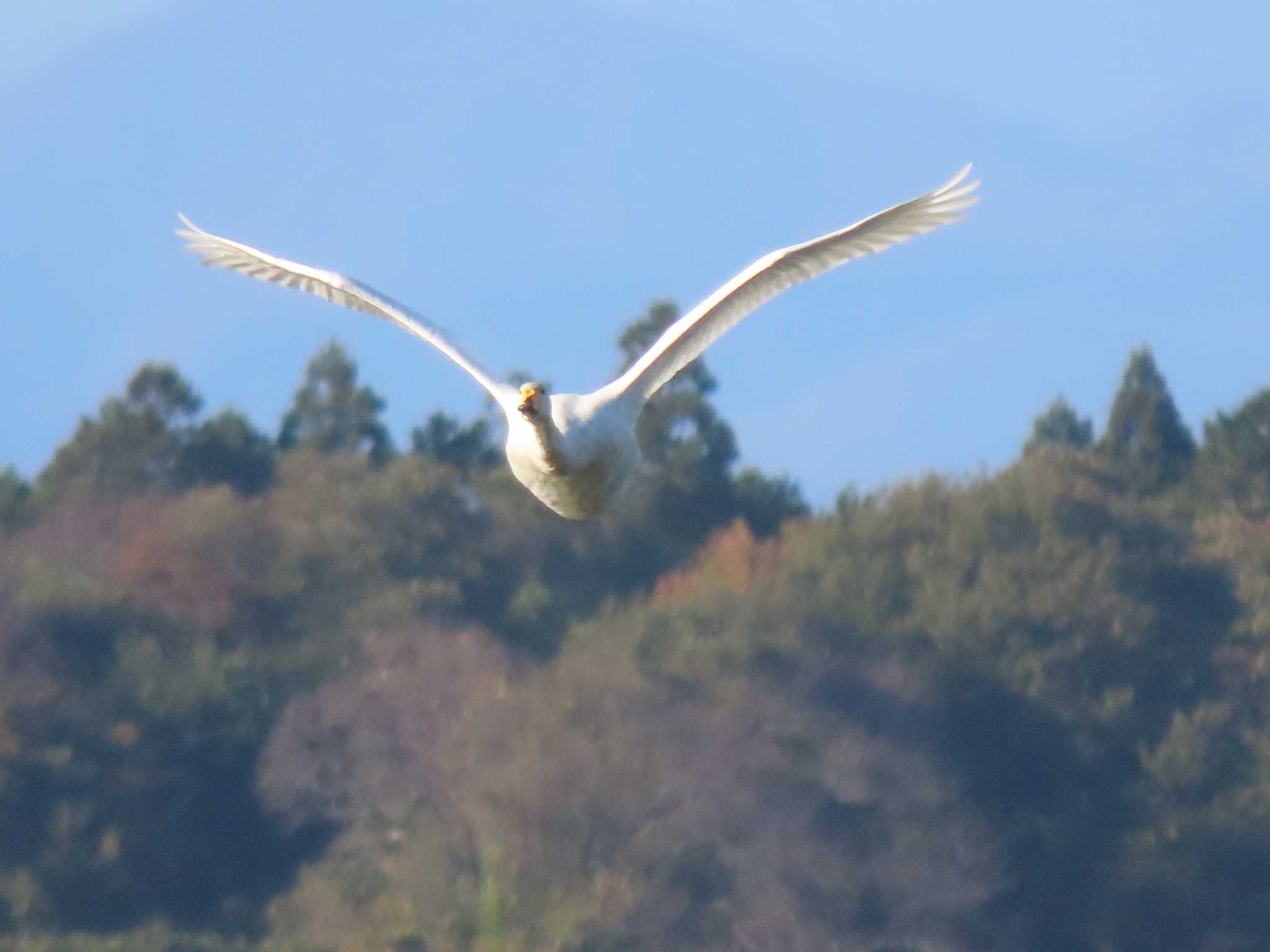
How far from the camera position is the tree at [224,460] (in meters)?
68.3

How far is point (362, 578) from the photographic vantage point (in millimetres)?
59000

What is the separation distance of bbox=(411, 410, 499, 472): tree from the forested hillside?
4.34 metres

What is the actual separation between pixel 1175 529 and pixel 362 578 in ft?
53.7

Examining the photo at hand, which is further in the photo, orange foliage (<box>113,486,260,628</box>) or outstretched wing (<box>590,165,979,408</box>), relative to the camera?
orange foliage (<box>113,486,260,628</box>)

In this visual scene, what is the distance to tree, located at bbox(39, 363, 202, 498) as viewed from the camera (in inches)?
2625

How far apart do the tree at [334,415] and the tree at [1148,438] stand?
1733cm

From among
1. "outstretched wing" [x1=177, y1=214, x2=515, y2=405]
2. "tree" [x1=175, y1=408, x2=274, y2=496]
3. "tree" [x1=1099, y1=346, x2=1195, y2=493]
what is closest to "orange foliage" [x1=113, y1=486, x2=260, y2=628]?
"tree" [x1=175, y1=408, x2=274, y2=496]

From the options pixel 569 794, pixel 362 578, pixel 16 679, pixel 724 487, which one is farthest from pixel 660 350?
pixel 724 487

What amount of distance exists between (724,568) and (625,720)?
11.3 m

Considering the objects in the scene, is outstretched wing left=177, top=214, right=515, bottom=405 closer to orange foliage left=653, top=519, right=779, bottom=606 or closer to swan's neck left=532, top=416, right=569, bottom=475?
swan's neck left=532, top=416, right=569, bottom=475

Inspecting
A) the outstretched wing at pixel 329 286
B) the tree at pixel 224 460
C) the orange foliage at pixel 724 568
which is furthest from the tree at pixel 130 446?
the outstretched wing at pixel 329 286

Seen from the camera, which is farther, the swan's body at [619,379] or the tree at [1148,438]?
the tree at [1148,438]

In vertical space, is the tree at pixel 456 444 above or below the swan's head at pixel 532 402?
above

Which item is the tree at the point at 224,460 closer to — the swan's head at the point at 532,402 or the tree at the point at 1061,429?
the tree at the point at 1061,429
